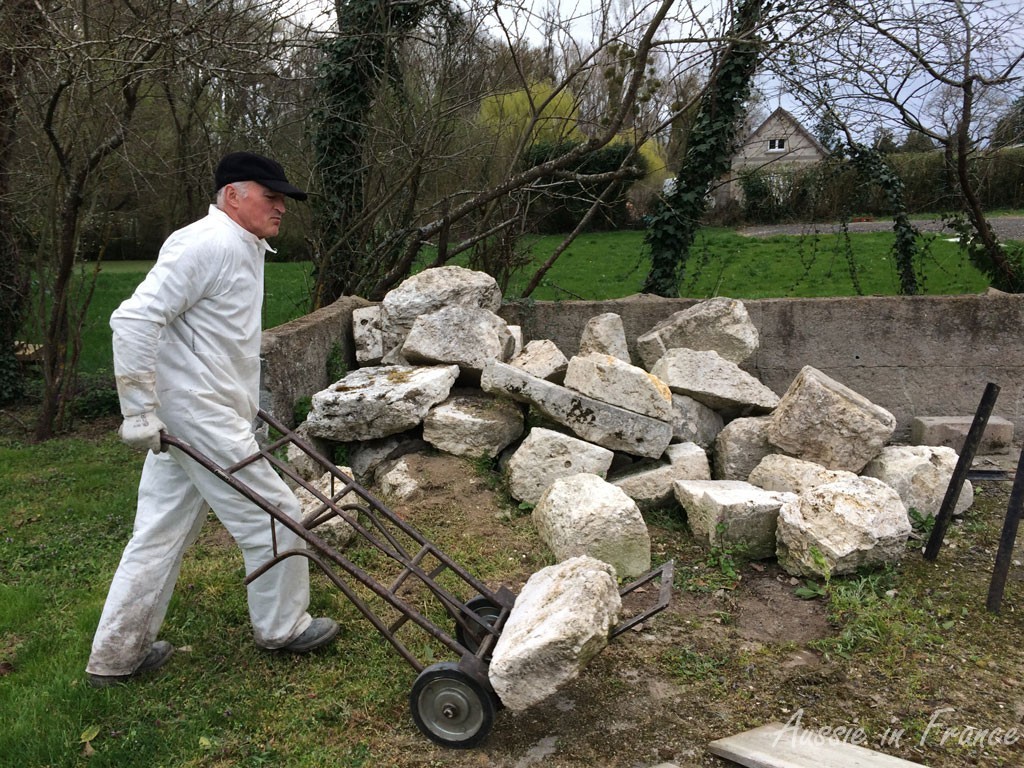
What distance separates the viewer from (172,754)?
2.88 metres

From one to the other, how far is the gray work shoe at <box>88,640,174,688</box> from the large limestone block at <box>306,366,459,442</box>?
191 centimetres

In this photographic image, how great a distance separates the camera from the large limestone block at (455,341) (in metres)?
5.68

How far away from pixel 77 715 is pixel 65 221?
520 cm

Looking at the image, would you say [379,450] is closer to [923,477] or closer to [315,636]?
[315,636]

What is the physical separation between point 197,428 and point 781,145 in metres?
8.03

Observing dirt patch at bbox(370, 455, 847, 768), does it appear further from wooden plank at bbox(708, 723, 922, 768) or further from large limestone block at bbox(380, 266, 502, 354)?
large limestone block at bbox(380, 266, 502, 354)

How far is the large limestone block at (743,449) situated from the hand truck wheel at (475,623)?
2.61 meters

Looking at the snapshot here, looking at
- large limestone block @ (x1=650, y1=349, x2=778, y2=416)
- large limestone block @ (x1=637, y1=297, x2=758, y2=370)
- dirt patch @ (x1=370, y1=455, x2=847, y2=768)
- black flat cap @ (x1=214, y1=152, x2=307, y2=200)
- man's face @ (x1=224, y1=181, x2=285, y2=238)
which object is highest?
black flat cap @ (x1=214, y1=152, x2=307, y2=200)

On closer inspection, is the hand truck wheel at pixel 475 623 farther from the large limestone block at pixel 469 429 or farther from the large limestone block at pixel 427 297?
the large limestone block at pixel 427 297

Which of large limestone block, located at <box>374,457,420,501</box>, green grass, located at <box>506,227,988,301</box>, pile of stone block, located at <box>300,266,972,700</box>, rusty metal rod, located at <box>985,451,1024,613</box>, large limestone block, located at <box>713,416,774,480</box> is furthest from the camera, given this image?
green grass, located at <box>506,227,988,301</box>

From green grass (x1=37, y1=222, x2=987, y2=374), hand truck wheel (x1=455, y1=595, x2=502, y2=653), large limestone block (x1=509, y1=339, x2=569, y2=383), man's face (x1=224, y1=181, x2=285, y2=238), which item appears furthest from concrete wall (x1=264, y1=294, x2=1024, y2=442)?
hand truck wheel (x1=455, y1=595, x2=502, y2=653)

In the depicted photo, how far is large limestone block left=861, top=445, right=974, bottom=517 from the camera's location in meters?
5.18

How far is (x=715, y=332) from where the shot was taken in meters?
6.22

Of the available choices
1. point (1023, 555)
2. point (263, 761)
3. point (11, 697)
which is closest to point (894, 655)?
point (1023, 555)
